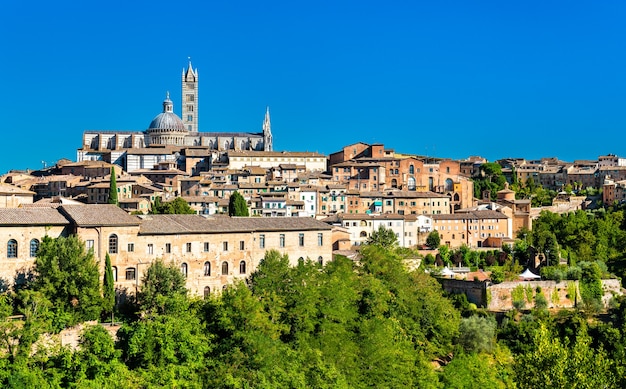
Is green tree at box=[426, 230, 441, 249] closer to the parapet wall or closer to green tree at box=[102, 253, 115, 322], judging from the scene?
the parapet wall

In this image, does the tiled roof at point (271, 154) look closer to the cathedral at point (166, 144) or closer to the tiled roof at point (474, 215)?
the cathedral at point (166, 144)

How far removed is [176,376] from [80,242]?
10.6 meters

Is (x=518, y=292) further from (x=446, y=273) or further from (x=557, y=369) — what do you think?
(x=557, y=369)

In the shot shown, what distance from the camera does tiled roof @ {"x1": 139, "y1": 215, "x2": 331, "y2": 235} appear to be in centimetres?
3875

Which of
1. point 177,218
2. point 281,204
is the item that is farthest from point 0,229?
point 281,204

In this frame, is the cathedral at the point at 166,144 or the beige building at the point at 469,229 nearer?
the beige building at the point at 469,229

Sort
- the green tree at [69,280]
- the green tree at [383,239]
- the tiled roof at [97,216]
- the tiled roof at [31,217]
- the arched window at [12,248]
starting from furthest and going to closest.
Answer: the green tree at [383,239] < the tiled roof at [97,216] < the tiled roof at [31,217] < the arched window at [12,248] < the green tree at [69,280]

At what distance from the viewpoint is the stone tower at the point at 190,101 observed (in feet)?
424

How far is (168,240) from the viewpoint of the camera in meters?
38.5

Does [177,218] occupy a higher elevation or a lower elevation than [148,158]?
lower

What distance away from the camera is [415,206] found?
74625 millimetres

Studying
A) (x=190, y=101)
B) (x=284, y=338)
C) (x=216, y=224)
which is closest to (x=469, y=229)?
(x=216, y=224)

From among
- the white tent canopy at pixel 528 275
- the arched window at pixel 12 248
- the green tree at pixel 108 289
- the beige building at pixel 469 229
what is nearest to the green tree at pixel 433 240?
the beige building at pixel 469 229

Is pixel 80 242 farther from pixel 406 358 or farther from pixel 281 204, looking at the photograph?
pixel 281 204
